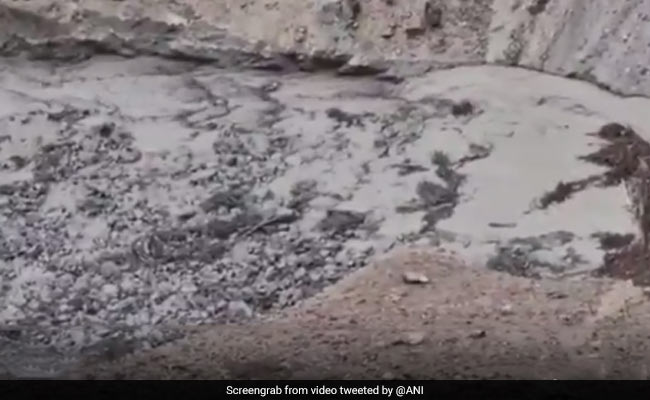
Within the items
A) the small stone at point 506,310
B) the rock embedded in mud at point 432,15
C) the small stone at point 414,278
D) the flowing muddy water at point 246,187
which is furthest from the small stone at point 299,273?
the rock embedded in mud at point 432,15

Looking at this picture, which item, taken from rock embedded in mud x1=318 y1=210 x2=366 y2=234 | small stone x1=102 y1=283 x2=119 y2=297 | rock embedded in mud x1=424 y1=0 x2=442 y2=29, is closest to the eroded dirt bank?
rock embedded in mud x1=424 y1=0 x2=442 y2=29

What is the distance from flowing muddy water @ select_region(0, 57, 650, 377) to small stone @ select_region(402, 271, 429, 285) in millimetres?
39

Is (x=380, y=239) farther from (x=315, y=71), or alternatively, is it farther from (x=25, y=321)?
(x=25, y=321)

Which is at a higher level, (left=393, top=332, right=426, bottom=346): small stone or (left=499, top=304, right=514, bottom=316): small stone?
(left=499, top=304, right=514, bottom=316): small stone

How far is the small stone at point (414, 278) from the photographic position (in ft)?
3.97

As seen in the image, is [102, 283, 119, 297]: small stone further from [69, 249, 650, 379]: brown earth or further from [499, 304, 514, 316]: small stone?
[499, 304, 514, 316]: small stone

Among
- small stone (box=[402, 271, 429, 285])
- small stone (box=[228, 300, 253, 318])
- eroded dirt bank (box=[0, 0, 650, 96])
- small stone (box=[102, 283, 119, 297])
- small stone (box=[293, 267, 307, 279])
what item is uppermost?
eroded dirt bank (box=[0, 0, 650, 96])

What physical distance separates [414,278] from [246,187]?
229 mm

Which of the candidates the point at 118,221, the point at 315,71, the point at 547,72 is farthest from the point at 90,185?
the point at 547,72

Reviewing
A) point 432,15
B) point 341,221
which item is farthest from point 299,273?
point 432,15

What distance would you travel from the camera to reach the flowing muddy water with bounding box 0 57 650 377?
120 centimetres

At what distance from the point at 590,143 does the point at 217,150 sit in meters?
0.46
